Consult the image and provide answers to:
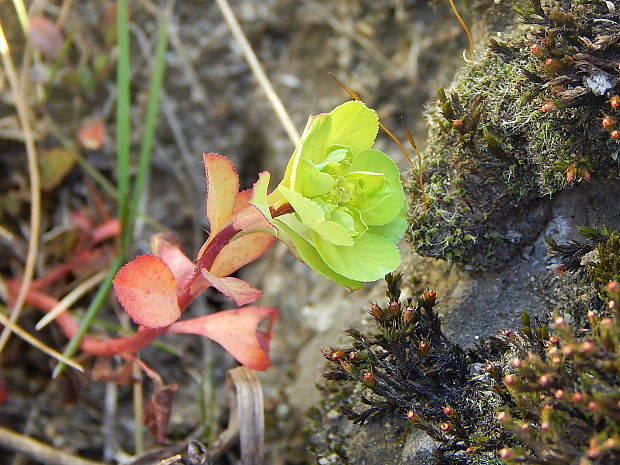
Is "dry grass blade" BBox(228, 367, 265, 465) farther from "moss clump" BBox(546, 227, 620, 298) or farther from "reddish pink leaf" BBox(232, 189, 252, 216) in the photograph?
"moss clump" BBox(546, 227, 620, 298)

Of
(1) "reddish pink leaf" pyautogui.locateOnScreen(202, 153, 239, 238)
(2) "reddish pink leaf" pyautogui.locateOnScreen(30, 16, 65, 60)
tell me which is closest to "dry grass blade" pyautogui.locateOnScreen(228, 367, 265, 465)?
(1) "reddish pink leaf" pyautogui.locateOnScreen(202, 153, 239, 238)

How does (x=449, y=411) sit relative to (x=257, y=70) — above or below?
below

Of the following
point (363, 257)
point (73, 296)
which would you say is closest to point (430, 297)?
point (363, 257)

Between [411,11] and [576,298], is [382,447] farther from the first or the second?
[411,11]

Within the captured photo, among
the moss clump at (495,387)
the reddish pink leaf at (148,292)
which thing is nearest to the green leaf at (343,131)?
the moss clump at (495,387)

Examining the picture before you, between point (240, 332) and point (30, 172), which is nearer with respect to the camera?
point (240, 332)

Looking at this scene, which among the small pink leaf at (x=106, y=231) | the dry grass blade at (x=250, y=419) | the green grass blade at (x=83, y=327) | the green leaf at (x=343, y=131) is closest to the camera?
the green leaf at (x=343, y=131)

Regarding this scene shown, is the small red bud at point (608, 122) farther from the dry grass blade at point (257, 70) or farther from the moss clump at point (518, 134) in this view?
the dry grass blade at point (257, 70)

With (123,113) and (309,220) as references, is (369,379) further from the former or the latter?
(123,113)
